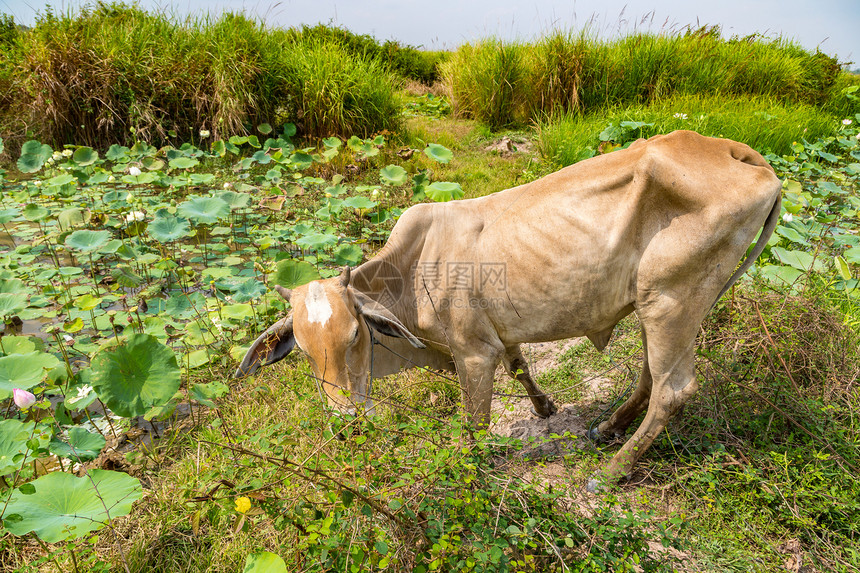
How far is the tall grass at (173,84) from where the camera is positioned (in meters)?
6.74

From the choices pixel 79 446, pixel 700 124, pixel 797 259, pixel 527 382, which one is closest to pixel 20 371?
pixel 79 446

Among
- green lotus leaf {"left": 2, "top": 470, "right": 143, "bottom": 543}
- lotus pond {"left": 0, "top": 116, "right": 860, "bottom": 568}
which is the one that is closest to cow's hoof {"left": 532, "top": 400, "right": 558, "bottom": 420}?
lotus pond {"left": 0, "top": 116, "right": 860, "bottom": 568}

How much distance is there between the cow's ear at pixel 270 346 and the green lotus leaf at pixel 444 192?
2.17m

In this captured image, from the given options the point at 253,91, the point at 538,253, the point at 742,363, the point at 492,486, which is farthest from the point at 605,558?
the point at 253,91

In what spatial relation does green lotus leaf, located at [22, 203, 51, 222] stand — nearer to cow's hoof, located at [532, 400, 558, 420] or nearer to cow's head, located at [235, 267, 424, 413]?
cow's head, located at [235, 267, 424, 413]

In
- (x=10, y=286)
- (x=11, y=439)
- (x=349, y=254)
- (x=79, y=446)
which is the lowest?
(x=79, y=446)

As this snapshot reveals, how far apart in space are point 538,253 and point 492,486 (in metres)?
1.07

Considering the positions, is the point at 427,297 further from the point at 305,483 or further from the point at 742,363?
the point at 742,363

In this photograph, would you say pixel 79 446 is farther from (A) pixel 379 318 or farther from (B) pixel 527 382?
(B) pixel 527 382

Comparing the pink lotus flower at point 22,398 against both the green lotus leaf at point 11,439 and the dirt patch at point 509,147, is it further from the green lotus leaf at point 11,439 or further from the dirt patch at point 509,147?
the dirt patch at point 509,147

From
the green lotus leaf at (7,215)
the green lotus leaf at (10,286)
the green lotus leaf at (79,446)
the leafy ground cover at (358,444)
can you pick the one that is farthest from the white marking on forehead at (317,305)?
the green lotus leaf at (7,215)

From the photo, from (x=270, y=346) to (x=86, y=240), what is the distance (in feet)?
6.36

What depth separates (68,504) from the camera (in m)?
1.94

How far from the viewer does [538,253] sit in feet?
7.93
